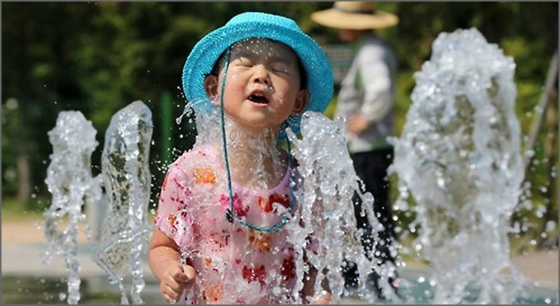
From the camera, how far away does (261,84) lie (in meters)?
3.93

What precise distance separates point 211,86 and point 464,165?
796mm

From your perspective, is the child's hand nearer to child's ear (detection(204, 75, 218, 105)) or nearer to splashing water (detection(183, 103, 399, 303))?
splashing water (detection(183, 103, 399, 303))

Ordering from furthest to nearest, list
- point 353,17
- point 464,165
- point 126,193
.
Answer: point 353,17 < point 126,193 < point 464,165

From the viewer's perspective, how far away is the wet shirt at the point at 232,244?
12.9 feet

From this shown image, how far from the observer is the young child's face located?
12.9 feet

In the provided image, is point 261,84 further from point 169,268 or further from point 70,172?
point 70,172

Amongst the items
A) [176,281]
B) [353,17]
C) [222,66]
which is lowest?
[176,281]

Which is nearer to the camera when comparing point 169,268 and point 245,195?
point 169,268

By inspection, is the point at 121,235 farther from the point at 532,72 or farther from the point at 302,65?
the point at 532,72

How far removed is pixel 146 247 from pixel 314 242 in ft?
3.46

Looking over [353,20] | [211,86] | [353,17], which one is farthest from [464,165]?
[353,17]

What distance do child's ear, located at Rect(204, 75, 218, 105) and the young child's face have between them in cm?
6

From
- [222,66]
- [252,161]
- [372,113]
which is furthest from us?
[372,113]

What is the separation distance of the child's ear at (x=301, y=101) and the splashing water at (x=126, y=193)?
2.59 feet
